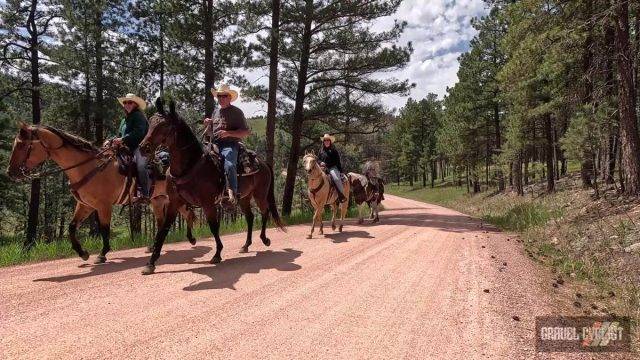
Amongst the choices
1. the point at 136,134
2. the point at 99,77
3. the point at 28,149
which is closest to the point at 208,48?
the point at 99,77

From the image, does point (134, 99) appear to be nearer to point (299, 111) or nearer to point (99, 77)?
point (299, 111)

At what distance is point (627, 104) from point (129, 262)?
12730 mm

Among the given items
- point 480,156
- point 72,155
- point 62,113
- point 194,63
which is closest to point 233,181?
point 72,155

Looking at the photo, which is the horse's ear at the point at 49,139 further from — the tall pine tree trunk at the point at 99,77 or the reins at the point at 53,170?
the tall pine tree trunk at the point at 99,77

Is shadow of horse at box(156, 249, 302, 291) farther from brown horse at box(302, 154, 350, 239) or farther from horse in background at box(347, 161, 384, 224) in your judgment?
horse in background at box(347, 161, 384, 224)

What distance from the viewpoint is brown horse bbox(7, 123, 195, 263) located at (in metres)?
6.25

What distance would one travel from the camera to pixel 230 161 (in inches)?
289

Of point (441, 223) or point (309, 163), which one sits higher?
point (309, 163)

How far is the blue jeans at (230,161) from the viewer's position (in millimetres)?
7211

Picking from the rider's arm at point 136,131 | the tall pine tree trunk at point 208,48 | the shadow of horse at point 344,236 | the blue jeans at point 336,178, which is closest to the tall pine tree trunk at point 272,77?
the tall pine tree trunk at point 208,48

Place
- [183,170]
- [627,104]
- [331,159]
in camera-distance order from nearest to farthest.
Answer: [183,170], [627,104], [331,159]

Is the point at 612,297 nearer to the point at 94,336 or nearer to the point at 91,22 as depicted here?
→ the point at 94,336

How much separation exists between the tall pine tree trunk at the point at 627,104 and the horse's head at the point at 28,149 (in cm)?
1325

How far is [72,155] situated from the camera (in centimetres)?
686
